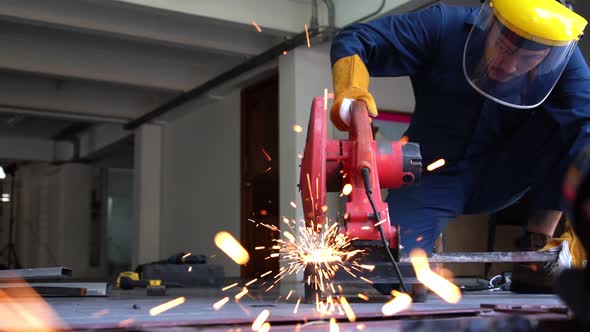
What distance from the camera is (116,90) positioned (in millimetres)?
8664

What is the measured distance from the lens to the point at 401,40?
2.62 metres

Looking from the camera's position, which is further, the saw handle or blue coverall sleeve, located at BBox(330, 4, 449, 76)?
blue coverall sleeve, located at BBox(330, 4, 449, 76)

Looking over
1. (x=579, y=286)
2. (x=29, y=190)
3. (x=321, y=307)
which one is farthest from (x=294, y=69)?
(x=29, y=190)

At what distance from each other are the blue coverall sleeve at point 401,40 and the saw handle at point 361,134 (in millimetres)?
390

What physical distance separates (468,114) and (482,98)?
8cm

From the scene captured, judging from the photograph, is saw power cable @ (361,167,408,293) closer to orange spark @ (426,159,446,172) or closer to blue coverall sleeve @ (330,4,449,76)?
blue coverall sleeve @ (330,4,449,76)

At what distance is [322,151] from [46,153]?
11147mm

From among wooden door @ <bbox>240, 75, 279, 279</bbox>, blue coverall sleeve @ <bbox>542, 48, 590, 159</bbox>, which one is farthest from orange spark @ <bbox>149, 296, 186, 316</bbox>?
wooden door @ <bbox>240, 75, 279, 279</bbox>

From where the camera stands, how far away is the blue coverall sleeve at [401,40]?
2555 mm

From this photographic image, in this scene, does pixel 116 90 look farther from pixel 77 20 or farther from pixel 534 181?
pixel 534 181

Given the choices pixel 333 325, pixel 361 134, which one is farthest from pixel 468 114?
pixel 333 325

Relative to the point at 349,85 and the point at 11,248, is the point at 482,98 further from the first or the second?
the point at 11,248

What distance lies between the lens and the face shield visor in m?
2.18

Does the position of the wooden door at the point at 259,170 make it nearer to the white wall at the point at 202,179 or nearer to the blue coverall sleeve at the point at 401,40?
the white wall at the point at 202,179
